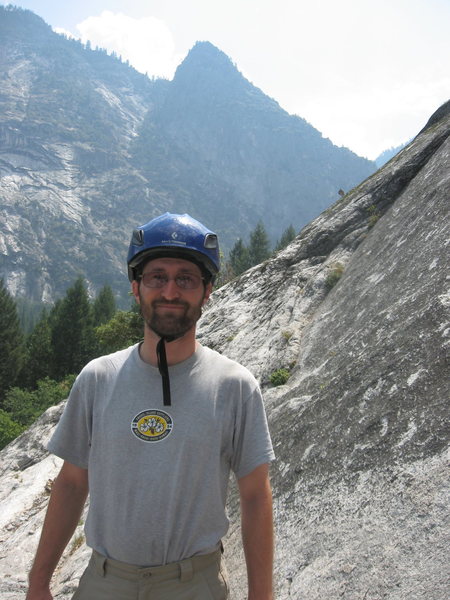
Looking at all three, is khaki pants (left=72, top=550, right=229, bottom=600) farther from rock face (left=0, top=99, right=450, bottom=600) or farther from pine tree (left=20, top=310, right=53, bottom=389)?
pine tree (left=20, top=310, right=53, bottom=389)

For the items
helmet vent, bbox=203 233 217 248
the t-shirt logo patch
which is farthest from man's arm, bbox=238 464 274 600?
helmet vent, bbox=203 233 217 248

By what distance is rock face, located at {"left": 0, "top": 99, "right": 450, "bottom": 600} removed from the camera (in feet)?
13.1

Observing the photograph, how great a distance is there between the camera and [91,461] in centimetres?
338

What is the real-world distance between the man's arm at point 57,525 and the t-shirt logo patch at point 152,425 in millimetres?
817

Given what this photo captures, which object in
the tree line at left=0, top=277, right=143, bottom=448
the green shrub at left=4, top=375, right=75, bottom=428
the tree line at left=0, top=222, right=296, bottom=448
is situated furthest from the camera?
the tree line at left=0, top=277, right=143, bottom=448

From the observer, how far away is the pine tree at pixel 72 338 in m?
53.9

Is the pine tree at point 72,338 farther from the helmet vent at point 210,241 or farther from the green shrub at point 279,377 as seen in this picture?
the helmet vent at point 210,241

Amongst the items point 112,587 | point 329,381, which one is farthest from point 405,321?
point 112,587

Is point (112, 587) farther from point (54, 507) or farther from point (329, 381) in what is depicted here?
point (329, 381)

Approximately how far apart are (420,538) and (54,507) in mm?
3283

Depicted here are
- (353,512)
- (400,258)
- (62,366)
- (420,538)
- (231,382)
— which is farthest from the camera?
(62,366)

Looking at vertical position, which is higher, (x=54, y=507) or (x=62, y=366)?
(x=54, y=507)

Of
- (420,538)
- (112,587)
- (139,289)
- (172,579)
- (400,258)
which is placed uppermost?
(400,258)

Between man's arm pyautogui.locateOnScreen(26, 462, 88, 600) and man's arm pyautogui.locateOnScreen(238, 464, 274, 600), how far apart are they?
1416mm
